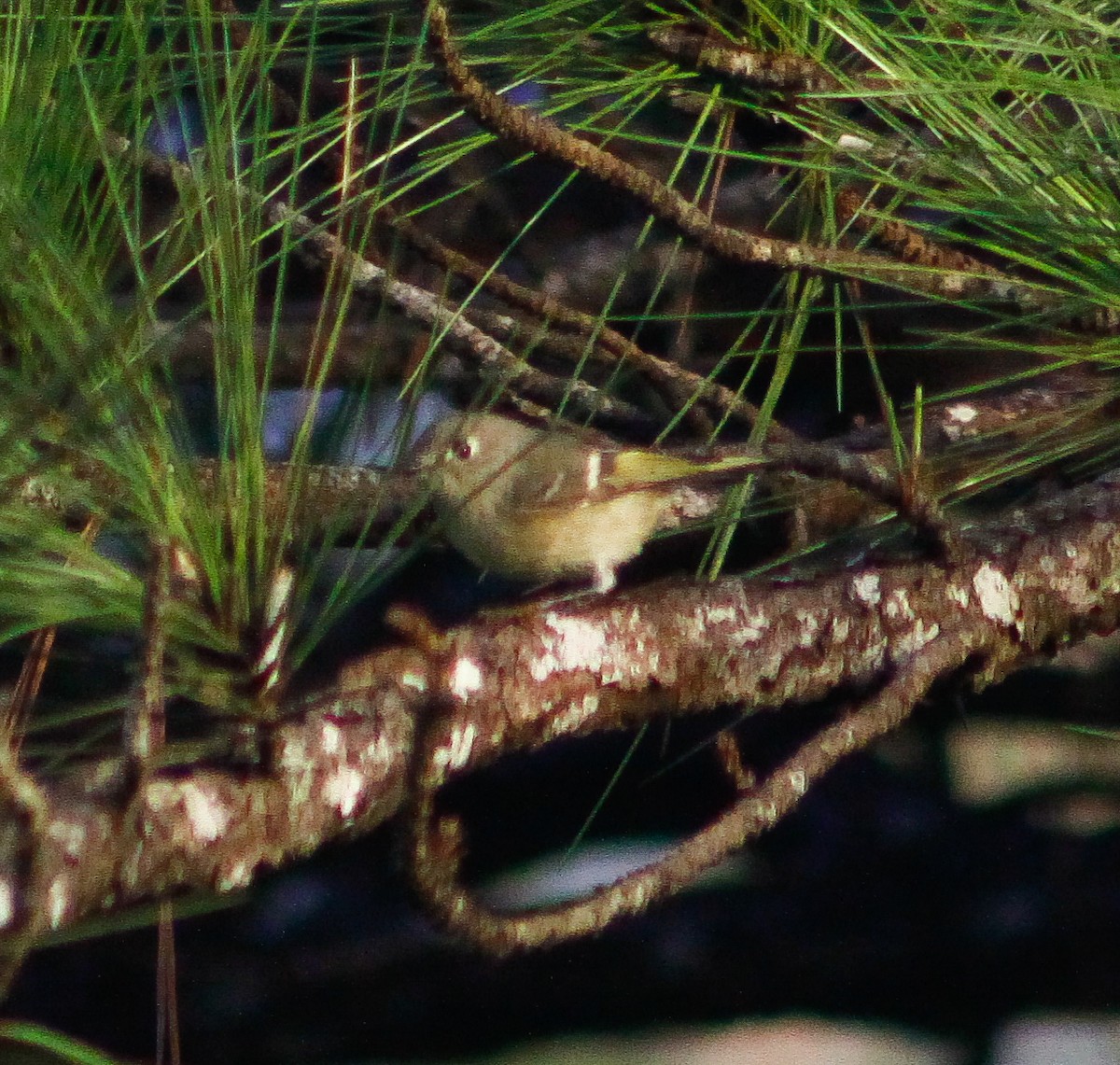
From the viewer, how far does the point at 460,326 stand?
5.96 ft

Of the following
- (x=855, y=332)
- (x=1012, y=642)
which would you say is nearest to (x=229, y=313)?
(x=1012, y=642)

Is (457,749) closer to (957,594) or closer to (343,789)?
→ (343,789)

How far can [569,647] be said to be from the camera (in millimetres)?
1334

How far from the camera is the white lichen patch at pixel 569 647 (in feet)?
4.31

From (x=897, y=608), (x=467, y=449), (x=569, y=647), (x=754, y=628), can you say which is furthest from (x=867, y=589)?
(x=467, y=449)

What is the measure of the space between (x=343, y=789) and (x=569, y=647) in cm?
30

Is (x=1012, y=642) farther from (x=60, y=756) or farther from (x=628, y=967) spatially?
(x=628, y=967)

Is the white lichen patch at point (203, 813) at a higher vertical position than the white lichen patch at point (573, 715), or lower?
higher

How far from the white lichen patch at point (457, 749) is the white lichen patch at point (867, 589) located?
18.8 inches

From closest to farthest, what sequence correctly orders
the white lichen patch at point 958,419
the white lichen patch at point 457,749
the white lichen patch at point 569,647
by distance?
the white lichen patch at point 457,749 < the white lichen patch at point 569,647 < the white lichen patch at point 958,419

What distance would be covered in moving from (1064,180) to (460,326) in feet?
2.49

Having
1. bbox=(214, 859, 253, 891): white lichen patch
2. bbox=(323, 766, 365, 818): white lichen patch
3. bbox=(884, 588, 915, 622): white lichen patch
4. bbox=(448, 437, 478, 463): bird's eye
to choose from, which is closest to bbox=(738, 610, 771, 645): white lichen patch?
bbox=(884, 588, 915, 622): white lichen patch

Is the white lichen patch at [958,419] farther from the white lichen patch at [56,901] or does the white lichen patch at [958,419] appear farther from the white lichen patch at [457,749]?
the white lichen patch at [56,901]

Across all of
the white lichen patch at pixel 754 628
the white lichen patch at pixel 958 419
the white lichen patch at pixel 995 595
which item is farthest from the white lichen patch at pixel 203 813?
the white lichen patch at pixel 958 419
